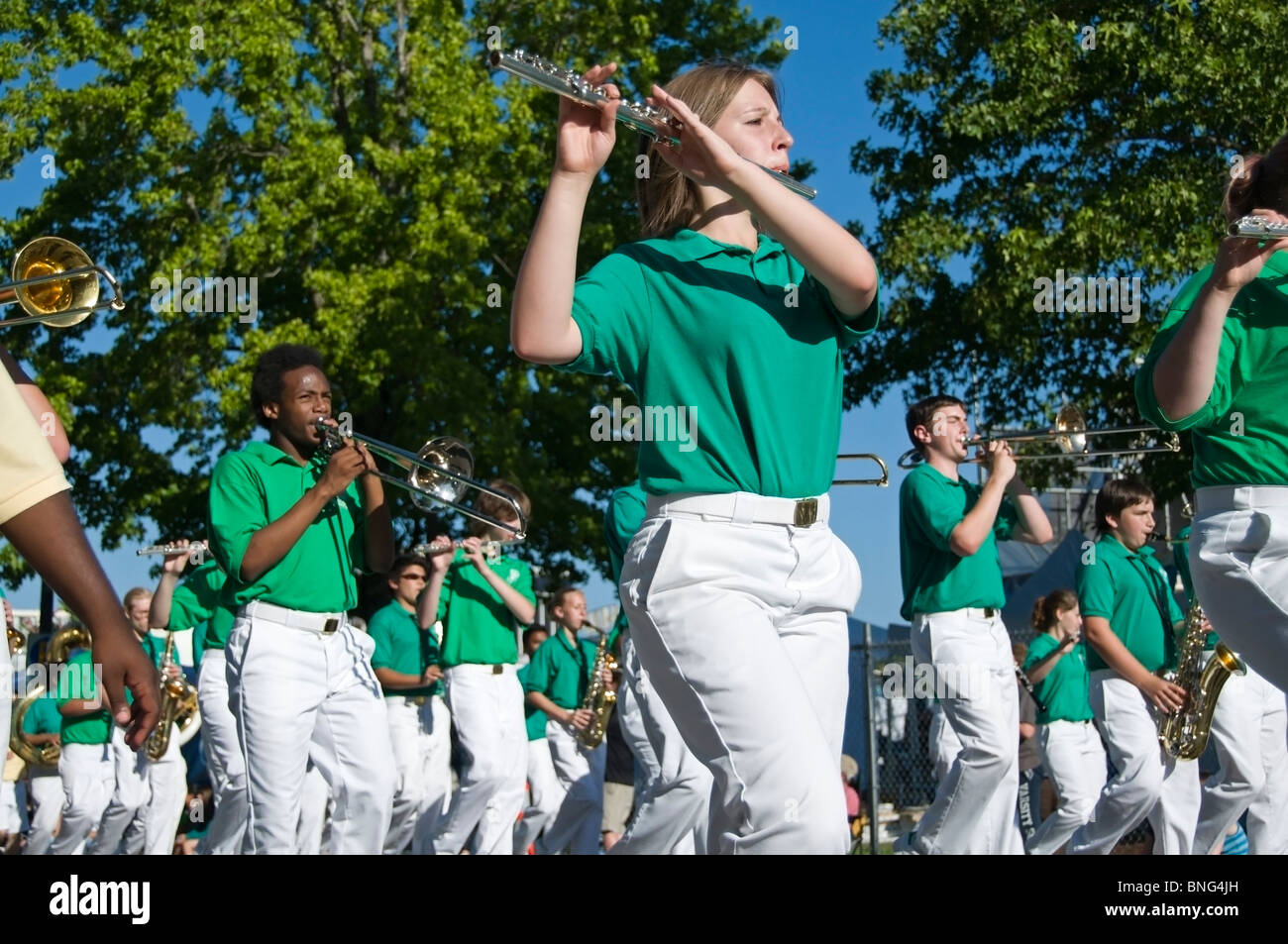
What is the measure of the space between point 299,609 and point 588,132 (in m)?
3.19

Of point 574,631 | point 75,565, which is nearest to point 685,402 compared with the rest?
point 75,565

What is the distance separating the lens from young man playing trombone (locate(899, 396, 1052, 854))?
6.76m

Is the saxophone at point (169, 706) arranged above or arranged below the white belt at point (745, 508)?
below

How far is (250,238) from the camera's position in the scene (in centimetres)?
1828

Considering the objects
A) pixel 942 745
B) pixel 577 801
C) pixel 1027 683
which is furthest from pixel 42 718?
pixel 1027 683

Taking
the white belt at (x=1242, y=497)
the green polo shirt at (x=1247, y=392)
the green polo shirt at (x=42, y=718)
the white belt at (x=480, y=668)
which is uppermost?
the green polo shirt at (x=1247, y=392)

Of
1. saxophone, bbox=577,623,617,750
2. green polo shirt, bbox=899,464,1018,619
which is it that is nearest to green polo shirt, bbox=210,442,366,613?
green polo shirt, bbox=899,464,1018,619

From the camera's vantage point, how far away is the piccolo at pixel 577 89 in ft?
10.0

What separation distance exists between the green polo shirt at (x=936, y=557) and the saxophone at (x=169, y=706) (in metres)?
5.27

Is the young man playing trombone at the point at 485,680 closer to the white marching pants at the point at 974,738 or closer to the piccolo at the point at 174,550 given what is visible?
the piccolo at the point at 174,550

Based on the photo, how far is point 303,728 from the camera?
582 centimetres

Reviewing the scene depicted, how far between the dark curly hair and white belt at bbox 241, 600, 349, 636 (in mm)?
926

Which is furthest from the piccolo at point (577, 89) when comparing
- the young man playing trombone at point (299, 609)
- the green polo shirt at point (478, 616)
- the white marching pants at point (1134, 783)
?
the green polo shirt at point (478, 616)
